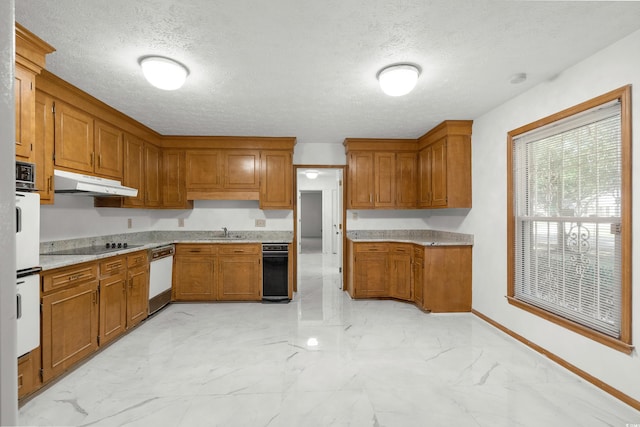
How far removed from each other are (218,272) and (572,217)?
4040 mm

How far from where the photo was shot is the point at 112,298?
9.75 ft

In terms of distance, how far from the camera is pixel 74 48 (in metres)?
2.19

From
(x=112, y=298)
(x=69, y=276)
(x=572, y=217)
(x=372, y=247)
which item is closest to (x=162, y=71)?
(x=69, y=276)

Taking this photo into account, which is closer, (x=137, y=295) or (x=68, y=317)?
(x=68, y=317)

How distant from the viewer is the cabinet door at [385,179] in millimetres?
4711

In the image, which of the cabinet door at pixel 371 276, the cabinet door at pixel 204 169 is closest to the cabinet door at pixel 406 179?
the cabinet door at pixel 371 276

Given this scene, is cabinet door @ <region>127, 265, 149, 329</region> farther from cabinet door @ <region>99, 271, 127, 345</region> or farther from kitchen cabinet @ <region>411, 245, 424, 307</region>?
kitchen cabinet @ <region>411, 245, 424, 307</region>

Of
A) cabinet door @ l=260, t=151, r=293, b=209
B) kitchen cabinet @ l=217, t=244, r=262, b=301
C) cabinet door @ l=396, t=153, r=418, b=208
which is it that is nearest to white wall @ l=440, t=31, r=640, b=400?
cabinet door @ l=396, t=153, r=418, b=208

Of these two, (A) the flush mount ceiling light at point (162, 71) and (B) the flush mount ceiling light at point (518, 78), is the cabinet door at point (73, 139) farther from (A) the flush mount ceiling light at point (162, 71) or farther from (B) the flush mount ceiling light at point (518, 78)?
(B) the flush mount ceiling light at point (518, 78)

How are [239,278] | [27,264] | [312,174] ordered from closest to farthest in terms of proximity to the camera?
[27,264] → [239,278] → [312,174]

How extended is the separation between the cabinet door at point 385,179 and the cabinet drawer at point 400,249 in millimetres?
654

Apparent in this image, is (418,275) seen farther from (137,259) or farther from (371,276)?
(137,259)

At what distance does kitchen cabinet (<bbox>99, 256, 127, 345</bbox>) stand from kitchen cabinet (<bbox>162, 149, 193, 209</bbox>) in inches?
60.4

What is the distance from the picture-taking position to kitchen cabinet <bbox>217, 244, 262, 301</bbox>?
14.2 feet
